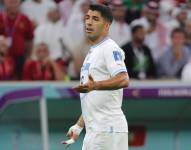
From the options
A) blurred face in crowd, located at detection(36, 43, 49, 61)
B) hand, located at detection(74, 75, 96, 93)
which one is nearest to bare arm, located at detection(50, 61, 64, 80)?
blurred face in crowd, located at detection(36, 43, 49, 61)

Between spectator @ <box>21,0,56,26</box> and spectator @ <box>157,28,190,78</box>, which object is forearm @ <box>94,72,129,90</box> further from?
spectator @ <box>21,0,56,26</box>

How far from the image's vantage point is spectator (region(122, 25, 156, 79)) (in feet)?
28.1

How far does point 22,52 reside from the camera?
834 centimetres

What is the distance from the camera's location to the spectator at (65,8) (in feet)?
29.1

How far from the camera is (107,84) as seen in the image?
4.40 meters

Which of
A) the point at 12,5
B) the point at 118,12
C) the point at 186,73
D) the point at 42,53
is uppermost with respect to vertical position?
the point at 12,5

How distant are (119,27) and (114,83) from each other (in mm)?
4485

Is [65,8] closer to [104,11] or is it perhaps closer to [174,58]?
[174,58]

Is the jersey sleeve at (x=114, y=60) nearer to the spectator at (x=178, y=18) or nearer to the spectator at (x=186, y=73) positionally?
the spectator at (x=186, y=73)

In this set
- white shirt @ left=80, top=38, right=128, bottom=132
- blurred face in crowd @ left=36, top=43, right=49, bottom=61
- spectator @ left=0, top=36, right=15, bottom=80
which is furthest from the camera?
blurred face in crowd @ left=36, top=43, right=49, bottom=61

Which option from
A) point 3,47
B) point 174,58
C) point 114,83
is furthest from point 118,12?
point 114,83

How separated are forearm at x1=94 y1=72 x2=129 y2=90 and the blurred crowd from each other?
12.3ft

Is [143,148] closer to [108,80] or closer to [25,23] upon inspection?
[25,23]

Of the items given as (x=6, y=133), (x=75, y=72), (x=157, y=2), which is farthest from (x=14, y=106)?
(x=157, y=2)
